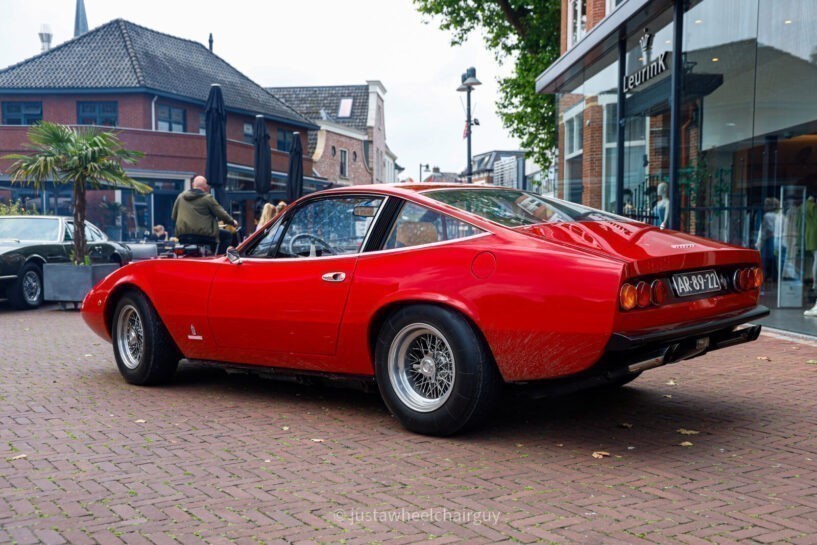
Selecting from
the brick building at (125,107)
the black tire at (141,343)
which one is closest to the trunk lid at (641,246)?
the black tire at (141,343)

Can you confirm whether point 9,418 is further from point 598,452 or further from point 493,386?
point 598,452

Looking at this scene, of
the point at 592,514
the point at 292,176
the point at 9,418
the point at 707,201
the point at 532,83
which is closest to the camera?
the point at 592,514

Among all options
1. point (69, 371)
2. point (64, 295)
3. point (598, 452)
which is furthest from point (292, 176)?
point (598, 452)

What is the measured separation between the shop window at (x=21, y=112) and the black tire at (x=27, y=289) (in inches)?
997

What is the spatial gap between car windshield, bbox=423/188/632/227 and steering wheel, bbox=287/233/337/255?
2.34 feet

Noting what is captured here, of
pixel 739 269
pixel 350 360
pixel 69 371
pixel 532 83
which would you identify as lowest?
pixel 69 371

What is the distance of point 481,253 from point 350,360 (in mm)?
1112

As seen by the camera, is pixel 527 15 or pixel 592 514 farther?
pixel 527 15

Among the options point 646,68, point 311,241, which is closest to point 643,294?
point 311,241

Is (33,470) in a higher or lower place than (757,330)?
lower

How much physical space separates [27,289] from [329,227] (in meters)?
10.0

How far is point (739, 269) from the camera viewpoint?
4867mm

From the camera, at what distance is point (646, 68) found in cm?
A: 1293

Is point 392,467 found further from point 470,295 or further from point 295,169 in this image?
point 295,169
